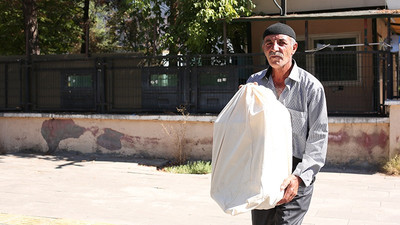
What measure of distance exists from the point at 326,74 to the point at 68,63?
6.63m

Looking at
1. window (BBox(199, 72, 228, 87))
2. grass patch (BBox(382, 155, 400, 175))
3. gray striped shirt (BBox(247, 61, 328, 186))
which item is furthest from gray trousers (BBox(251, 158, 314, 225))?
window (BBox(199, 72, 228, 87))

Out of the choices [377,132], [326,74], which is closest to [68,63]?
[326,74]

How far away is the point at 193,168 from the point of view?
10312 mm

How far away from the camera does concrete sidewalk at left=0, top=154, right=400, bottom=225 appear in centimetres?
637

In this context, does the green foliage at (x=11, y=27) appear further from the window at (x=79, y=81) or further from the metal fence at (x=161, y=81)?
the window at (x=79, y=81)

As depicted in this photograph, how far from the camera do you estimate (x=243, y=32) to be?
47.4ft

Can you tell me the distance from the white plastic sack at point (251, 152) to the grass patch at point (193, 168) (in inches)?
285

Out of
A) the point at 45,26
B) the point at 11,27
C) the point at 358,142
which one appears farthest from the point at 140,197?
the point at 45,26

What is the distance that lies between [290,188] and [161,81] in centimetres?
918

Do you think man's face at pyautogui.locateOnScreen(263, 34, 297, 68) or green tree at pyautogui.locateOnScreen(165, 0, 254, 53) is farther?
green tree at pyautogui.locateOnScreen(165, 0, 254, 53)

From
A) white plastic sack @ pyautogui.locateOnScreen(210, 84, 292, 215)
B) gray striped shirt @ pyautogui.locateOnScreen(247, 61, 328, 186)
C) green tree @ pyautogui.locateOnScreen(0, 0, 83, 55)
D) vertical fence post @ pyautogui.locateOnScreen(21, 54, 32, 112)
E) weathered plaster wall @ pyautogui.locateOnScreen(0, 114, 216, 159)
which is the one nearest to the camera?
white plastic sack @ pyautogui.locateOnScreen(210, 84, 292, 215)

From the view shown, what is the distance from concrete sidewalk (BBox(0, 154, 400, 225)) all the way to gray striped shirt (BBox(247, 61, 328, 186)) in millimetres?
3267

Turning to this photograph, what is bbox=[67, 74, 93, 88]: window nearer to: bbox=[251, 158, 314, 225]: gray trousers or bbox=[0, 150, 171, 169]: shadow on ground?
bbox=[0, 150, 171, 169]: shadow on ground

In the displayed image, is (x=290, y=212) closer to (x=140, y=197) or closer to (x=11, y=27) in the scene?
(x=140, y=197)
